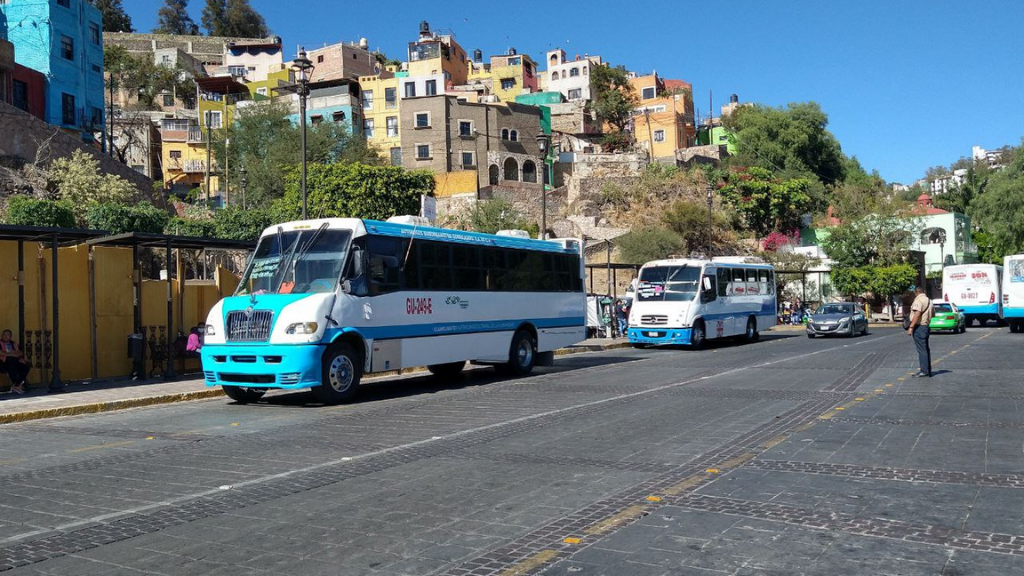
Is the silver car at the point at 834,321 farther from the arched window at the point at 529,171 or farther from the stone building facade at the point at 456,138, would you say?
the arched window at the point at 529,171

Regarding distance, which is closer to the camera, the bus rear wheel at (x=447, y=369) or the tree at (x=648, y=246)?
the bus rear wheel at (x=447, y=369)

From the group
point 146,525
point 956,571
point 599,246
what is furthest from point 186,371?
point 599,246

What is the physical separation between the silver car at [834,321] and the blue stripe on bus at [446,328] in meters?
16.9

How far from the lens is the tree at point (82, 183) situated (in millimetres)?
42656

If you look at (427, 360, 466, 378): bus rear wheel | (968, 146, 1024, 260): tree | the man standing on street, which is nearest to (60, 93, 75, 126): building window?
(427, 360, 466, 378): bus rear wheel

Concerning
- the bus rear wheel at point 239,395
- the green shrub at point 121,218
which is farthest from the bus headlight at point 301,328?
the green shrub at point 121,218

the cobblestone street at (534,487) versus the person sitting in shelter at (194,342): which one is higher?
the person sitting in shelter at (194,342)

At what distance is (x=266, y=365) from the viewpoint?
546 inches

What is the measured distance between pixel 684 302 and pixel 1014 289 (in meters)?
16.2

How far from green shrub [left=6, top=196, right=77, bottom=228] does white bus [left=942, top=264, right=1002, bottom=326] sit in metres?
43.1

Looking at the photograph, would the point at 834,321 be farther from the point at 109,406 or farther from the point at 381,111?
the point at 381,111

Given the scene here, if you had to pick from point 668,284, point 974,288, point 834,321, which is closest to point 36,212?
point 668,284

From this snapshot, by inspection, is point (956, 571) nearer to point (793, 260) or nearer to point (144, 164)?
point (793, 260)

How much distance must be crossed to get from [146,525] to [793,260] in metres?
56.1
